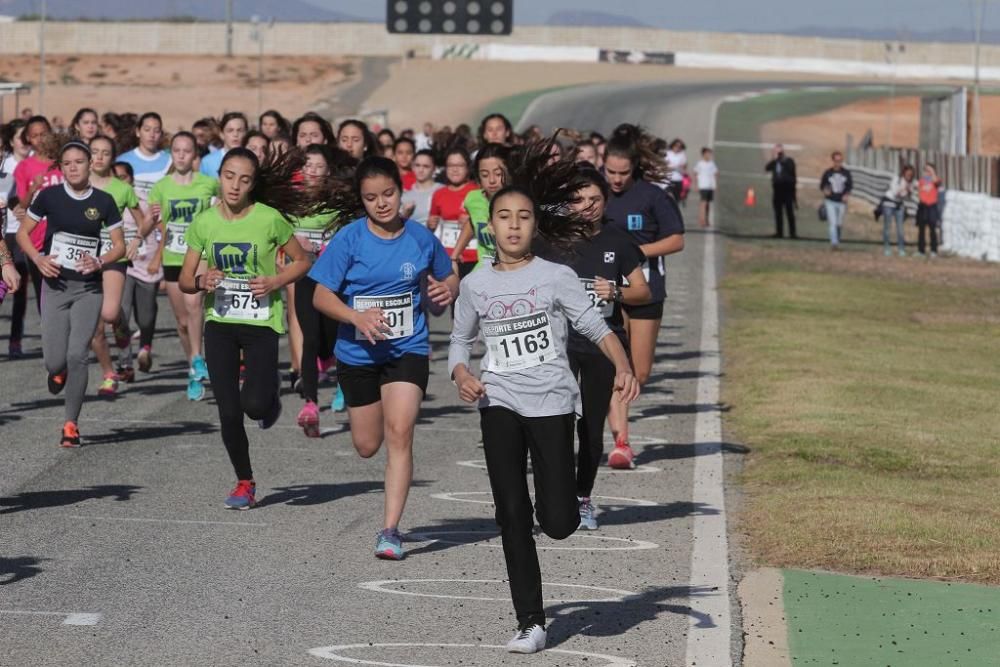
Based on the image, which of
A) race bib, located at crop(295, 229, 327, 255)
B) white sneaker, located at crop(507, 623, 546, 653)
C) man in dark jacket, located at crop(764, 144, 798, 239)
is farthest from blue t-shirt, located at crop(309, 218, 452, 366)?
man in dark jacket, located at crop(764, 144, 798, 239)

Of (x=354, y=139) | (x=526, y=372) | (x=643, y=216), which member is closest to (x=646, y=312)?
(x=643, y=216)

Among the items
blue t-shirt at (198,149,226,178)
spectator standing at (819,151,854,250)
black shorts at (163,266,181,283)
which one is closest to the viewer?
black shorts at (163,266,181,283)

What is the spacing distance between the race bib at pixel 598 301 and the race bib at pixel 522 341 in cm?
235

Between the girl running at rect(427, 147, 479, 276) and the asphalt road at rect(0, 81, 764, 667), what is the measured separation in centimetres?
182

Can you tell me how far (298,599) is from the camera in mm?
7773

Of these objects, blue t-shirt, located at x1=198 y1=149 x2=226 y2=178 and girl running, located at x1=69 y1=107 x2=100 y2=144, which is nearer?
blue t-shirt, located at x1=198 y1=149 x2=226 y2=178

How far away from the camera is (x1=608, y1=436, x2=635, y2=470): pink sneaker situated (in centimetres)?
1149

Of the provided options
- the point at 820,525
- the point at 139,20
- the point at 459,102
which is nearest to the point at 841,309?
the point at 820,525

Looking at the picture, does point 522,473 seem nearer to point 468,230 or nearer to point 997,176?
point 468,230

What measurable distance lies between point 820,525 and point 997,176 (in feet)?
89.9

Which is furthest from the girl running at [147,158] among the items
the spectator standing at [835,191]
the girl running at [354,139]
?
the spectator standing at [835,191]

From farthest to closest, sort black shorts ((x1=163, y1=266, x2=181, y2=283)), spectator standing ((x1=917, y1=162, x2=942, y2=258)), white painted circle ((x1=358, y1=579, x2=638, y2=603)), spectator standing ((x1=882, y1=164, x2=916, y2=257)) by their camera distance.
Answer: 1. spectator standing ((x1=882, y1=164, x2=916, y2=257))
2. spectator standing ((x1=917, y1=162, x2=942, y2=258))
3. black shorts ((x1=163, y1=266, x2=181, y2=283))
4. white painted circle ((x1=358, y1=579, x2=638, y2=603))

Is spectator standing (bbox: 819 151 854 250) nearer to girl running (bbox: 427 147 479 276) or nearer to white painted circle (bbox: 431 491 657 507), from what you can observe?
girl running (bbox: 427 147 479 276)

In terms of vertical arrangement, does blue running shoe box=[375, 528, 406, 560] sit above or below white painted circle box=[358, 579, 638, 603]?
above
